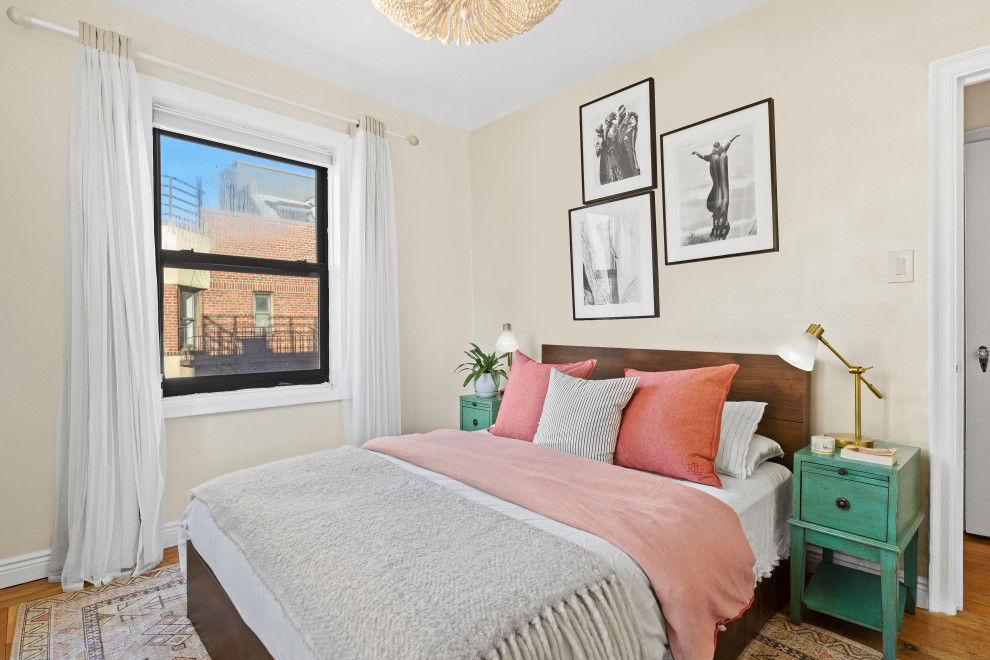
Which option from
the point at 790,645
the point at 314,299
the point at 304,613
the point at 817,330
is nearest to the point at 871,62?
the point at 817,330

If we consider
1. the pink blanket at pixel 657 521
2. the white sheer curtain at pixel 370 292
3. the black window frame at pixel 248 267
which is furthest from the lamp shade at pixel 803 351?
the black window frame at pixel 248 267

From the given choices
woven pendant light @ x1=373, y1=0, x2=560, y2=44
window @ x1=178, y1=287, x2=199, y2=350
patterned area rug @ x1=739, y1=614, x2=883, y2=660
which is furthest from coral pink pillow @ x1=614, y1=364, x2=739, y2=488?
window @ x1=178, y1=287, x2=199, y2=350

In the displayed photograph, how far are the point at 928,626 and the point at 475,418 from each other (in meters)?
2.31

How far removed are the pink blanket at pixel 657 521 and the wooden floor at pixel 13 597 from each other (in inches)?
64.1

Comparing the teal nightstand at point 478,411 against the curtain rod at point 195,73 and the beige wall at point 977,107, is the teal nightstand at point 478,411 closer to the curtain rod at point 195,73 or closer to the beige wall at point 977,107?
the curtain rod at point 195,73

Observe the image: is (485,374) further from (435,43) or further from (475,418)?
(435,43)

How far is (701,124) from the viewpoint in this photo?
8.64ft

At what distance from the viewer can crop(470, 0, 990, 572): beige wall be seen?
81.1 inches

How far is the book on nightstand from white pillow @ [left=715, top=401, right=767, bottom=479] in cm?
32

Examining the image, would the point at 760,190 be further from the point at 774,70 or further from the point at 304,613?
the point at 304,613

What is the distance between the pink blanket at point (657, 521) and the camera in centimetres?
134

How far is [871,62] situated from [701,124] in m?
0.71

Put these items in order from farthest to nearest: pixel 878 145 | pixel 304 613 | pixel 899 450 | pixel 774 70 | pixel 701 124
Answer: pixel 701 124 → pixel 774 70 → pixel 878 145 → pixel 899 450 → pixel 304 613

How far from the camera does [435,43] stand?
2.79 meters
